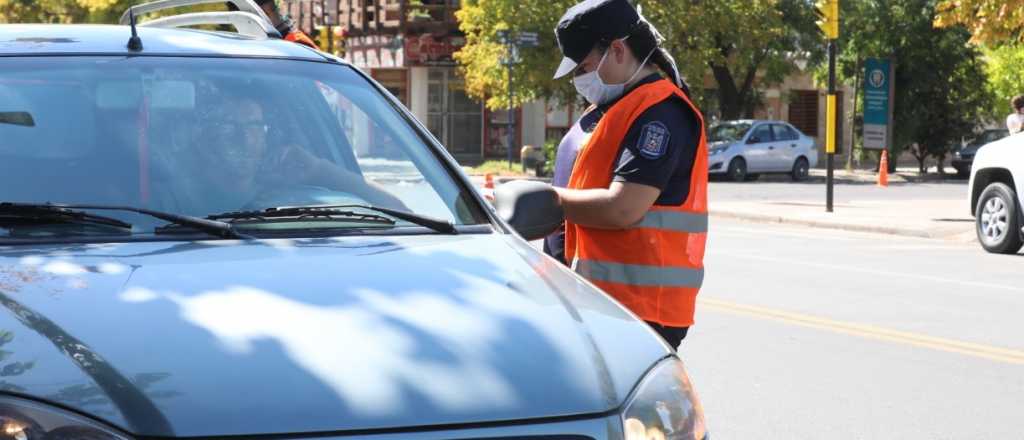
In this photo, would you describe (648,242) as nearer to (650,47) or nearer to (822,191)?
(650,47)

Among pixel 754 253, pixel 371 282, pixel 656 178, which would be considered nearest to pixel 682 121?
pixel 656 178

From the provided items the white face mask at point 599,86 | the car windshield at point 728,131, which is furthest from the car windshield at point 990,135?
the white face mask at point 599,86

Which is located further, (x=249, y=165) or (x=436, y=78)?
(x=436, y=78)

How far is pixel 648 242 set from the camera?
5062mm

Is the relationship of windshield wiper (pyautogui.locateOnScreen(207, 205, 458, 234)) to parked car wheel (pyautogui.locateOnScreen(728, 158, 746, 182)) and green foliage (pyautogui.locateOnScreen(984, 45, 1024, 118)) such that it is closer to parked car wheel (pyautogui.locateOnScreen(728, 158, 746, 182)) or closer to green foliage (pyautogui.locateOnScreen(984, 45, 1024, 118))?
parked car wheel (pyautogui.locateOnScreen(728, 158, 746, 182))

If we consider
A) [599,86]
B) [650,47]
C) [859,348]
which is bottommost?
[859,348]

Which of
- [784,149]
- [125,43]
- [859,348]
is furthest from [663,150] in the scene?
[784,149]

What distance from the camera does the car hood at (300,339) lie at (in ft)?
9.98

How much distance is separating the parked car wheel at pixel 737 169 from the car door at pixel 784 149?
1081 millimetres

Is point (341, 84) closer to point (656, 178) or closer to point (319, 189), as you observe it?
point (319, 189)

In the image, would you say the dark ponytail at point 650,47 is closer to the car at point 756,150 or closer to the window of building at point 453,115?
the car at point 756,150

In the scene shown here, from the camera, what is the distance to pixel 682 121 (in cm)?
507

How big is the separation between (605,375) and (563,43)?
2.02 meters

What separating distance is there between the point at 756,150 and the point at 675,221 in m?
32.9
